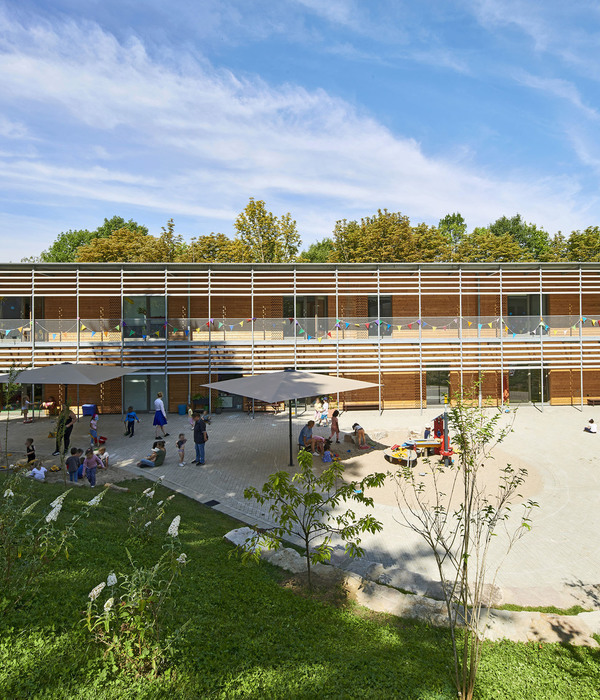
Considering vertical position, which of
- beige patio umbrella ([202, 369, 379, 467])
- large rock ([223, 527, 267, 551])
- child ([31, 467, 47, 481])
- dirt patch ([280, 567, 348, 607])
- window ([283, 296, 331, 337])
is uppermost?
window ([283, 296, 331, 337])

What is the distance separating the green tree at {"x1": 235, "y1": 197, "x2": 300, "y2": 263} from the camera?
4194 cm

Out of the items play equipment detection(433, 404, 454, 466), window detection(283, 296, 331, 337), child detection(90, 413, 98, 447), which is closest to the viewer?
play equipment detection(433, 404, 454, 466)

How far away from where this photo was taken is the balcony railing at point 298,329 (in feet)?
75.4

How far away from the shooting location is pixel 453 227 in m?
58.2

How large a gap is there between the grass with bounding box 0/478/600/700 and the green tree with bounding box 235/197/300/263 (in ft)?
125

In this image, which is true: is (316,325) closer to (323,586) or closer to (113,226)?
(323,586)

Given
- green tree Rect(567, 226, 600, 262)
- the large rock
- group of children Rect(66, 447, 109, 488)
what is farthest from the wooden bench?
green tree Rect(567, 226, 600, 262)

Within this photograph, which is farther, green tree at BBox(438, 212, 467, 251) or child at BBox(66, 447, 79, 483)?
green tree at BBox(438, 212, 467, 251)

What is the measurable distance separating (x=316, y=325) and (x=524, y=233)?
39439 millimetres

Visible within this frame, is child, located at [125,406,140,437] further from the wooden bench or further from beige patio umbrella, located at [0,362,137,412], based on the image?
the wooden bench

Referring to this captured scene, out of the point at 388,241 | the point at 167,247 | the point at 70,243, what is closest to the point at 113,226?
the point at 70,243

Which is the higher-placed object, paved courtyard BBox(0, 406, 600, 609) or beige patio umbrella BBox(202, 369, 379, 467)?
beige patio umbrella BBox(202, 369, 379, 467)

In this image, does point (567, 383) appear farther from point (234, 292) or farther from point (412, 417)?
point (234, 292)

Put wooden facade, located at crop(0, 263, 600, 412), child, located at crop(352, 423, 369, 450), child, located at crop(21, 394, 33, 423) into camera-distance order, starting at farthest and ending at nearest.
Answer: wooden facade, located at crop(0, 263, 600, 412)
child, located at crop(21, 394, 33, 423)
child, located at crop(352, 423, 369, 450)
